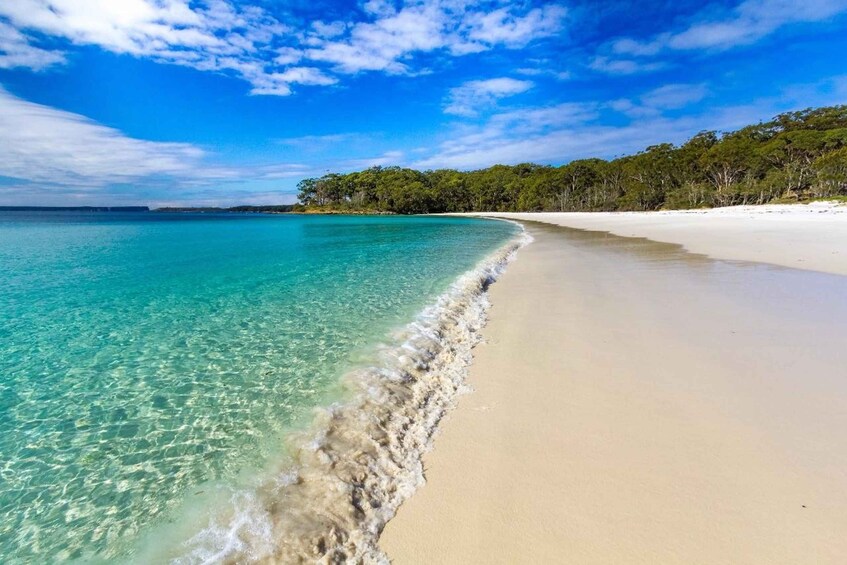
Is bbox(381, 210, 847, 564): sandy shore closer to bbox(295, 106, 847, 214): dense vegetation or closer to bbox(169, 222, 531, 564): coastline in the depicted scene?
bbox(169, 222, 531, 564): coastline

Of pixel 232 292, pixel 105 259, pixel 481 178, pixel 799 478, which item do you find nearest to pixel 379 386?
pixel 799 478

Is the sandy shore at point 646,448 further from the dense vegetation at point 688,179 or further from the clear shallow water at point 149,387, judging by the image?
the dense vegetation at point 688,179

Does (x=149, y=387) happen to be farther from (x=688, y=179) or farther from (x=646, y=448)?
(x=688, y=179)

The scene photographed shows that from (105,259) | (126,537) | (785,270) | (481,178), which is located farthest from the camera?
(481,178)

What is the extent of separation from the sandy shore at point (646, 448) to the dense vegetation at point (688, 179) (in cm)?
6545

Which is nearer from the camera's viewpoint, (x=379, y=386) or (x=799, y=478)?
(x=799, y=478)

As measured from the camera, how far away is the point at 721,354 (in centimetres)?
547

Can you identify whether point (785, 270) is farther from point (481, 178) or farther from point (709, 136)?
point (481, 178)

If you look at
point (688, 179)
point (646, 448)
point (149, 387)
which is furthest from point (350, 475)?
point (688, 179)

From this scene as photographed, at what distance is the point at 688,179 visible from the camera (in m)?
74.4

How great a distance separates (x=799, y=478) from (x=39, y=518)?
6.03 metres

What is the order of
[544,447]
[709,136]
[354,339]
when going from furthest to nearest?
[709,136] < [354,339] < [544,447]

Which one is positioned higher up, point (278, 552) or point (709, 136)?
point (709, 136)

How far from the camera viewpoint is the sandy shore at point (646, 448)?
8.61 ft
